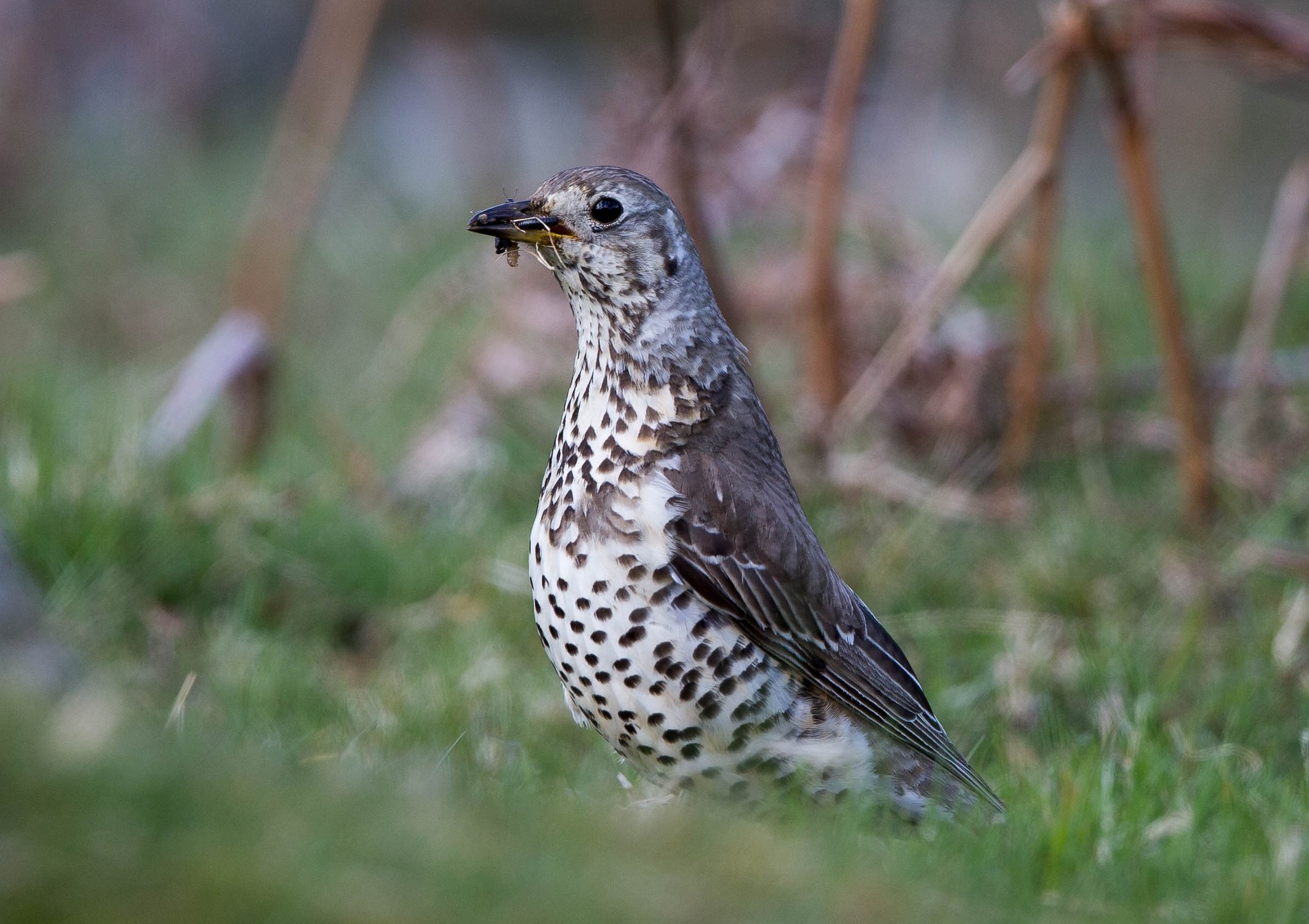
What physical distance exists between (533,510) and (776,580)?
8.80ft

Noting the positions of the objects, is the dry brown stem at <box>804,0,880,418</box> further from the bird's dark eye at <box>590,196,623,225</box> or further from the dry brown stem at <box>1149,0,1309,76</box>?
the bird's dark eye at <box>590,196,623,225</box>

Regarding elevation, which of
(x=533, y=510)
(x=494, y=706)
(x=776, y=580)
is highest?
(x=776, y=580)

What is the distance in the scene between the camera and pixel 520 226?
3416mm

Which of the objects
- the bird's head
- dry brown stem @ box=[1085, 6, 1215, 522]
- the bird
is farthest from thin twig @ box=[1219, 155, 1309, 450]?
the bird's head

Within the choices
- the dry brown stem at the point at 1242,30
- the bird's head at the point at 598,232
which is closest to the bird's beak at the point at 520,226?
the bird's head at the point at 598,232

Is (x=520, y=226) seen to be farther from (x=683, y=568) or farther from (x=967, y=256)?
(x=967, y=256)

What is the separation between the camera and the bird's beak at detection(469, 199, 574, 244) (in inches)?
134

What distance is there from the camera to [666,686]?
3.08 meters

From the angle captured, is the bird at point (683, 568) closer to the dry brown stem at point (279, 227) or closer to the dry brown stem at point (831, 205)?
the dry brown stem at point (831, 205)

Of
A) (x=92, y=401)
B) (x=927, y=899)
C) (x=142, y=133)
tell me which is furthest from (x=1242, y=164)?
(x=927, y=899)

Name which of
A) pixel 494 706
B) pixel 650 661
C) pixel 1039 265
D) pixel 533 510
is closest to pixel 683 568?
pixel 650 661

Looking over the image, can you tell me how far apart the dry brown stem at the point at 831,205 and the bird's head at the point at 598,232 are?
2.16 metres

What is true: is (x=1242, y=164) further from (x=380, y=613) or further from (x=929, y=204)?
(x=380, y=613)

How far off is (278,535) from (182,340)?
14.2 feet
